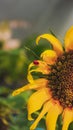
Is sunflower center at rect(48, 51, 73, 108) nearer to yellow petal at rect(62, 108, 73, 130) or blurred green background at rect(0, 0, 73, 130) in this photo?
yellow petal at rect(62, 108, 73, 130)

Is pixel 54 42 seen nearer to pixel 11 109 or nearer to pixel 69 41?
pixel 69 41

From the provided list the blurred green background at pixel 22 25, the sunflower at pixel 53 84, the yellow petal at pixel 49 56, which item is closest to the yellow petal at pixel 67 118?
the sunflower at pixel 53 84

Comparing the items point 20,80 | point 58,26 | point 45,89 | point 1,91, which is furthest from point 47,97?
point 58,26

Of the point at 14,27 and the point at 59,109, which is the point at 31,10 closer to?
Result: the point at 14,27

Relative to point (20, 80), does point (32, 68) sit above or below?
below

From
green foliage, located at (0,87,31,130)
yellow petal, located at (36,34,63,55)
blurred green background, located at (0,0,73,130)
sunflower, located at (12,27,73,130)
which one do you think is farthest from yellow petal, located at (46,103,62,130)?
blurred green background, located at (0,0,73,130)

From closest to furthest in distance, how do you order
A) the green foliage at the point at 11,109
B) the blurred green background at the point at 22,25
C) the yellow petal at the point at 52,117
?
the yellow petal at the point at 52,117
the green foliage at the point at 11,109
the blurred green background at the point at 22,25

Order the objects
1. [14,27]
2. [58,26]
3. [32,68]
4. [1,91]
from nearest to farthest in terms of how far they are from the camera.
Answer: [32,68] → [1,91] → [14,27] → [58,26]

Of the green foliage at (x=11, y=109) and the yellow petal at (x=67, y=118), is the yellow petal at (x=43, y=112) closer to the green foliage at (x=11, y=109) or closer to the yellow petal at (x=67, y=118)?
the yellow petal at (x=67, y=118)
